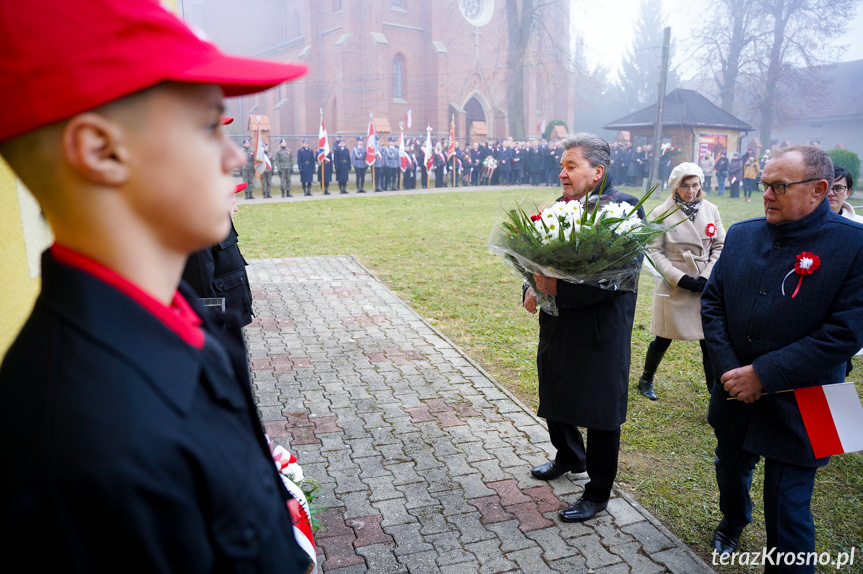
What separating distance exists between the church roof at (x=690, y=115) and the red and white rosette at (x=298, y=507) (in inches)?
1349

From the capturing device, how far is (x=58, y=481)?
2.79ft

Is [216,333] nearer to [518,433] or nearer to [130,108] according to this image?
[130,108]

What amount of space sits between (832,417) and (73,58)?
3.32m

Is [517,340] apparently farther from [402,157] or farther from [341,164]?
[402,157]

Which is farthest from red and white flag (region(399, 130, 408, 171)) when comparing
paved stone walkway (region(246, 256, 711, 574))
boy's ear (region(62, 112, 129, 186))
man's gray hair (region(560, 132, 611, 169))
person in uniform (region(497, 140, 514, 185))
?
boy's ear (region(62, 112, 129, 186))

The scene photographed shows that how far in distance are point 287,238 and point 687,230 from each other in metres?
10.6

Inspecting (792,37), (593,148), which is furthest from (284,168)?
(792,37)

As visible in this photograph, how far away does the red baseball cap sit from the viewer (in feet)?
2.94

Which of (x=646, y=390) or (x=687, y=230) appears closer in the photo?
(x=687, y=230)

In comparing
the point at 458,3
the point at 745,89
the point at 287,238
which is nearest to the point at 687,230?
the point at 287,238

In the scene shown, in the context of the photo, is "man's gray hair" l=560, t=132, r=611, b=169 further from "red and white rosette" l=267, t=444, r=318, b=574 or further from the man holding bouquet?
"red and white rosette" l=267, t=444, r=318, b=574

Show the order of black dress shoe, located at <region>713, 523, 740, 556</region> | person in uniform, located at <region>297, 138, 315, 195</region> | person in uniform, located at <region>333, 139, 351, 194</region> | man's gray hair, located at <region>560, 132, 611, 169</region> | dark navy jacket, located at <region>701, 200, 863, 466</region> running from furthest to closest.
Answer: person in uniform, located at <region>333, 139, 351, 194</region>
person in uniform, located at <region>297, 138, 315, 195</region>
man's gray hair, located at <region>560, 132, 611, 169</region>
black dress shoe, located at <region>713, 523, 740, 556</region>
dark navy jacket, located at <region>701, 200, 863, 466</region>

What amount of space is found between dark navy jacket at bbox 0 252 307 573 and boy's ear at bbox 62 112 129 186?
154mm

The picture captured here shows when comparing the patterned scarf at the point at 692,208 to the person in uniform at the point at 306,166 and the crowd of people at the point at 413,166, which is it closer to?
the crowd of people at the point at 413,166
